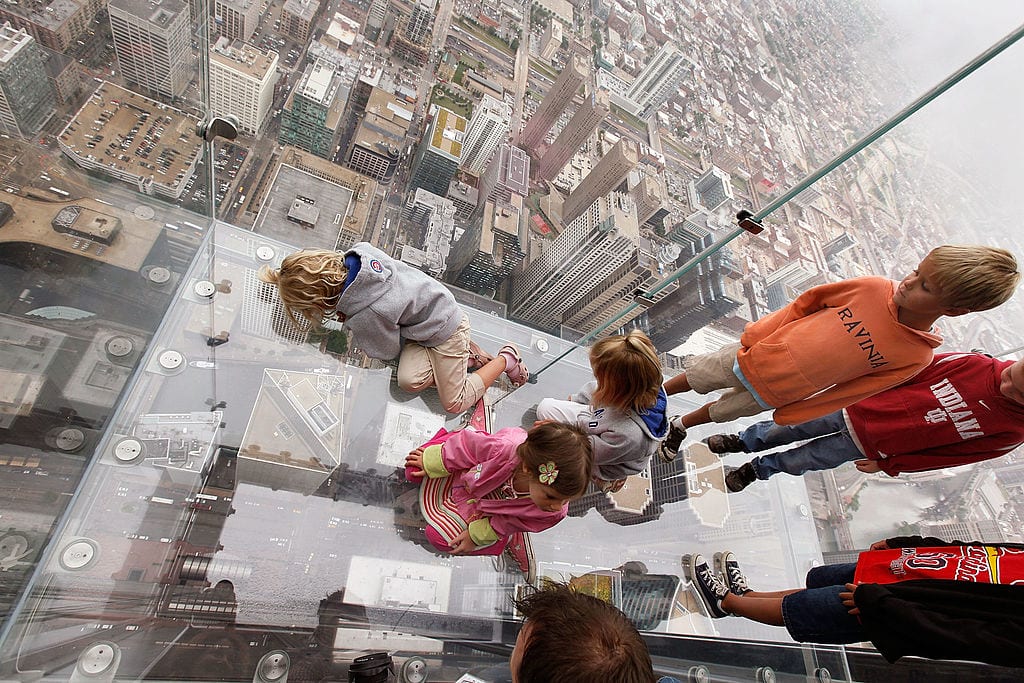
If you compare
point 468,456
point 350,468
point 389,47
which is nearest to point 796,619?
point 468,456

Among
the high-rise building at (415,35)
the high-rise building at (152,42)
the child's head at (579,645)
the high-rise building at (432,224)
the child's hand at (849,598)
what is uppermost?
the high-rise building at (415,35)

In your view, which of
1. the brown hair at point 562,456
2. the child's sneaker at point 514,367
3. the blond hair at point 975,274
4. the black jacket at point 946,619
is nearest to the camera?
the black jacket at point 946,619

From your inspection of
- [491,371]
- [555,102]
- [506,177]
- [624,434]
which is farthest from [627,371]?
[555,102]

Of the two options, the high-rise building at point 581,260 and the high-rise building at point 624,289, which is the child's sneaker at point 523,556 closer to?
the high-rise building at point 624,289

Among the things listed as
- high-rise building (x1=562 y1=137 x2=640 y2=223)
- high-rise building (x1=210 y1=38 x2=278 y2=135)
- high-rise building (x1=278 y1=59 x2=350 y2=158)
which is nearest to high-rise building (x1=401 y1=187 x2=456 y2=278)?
high-rise building (x1=278 y1=59 x2=350 y2=158)

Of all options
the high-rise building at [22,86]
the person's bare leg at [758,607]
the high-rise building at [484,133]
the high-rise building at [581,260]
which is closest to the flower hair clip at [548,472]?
the person's bare leg at [758,607]

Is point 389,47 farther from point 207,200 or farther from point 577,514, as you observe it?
point 577,514
